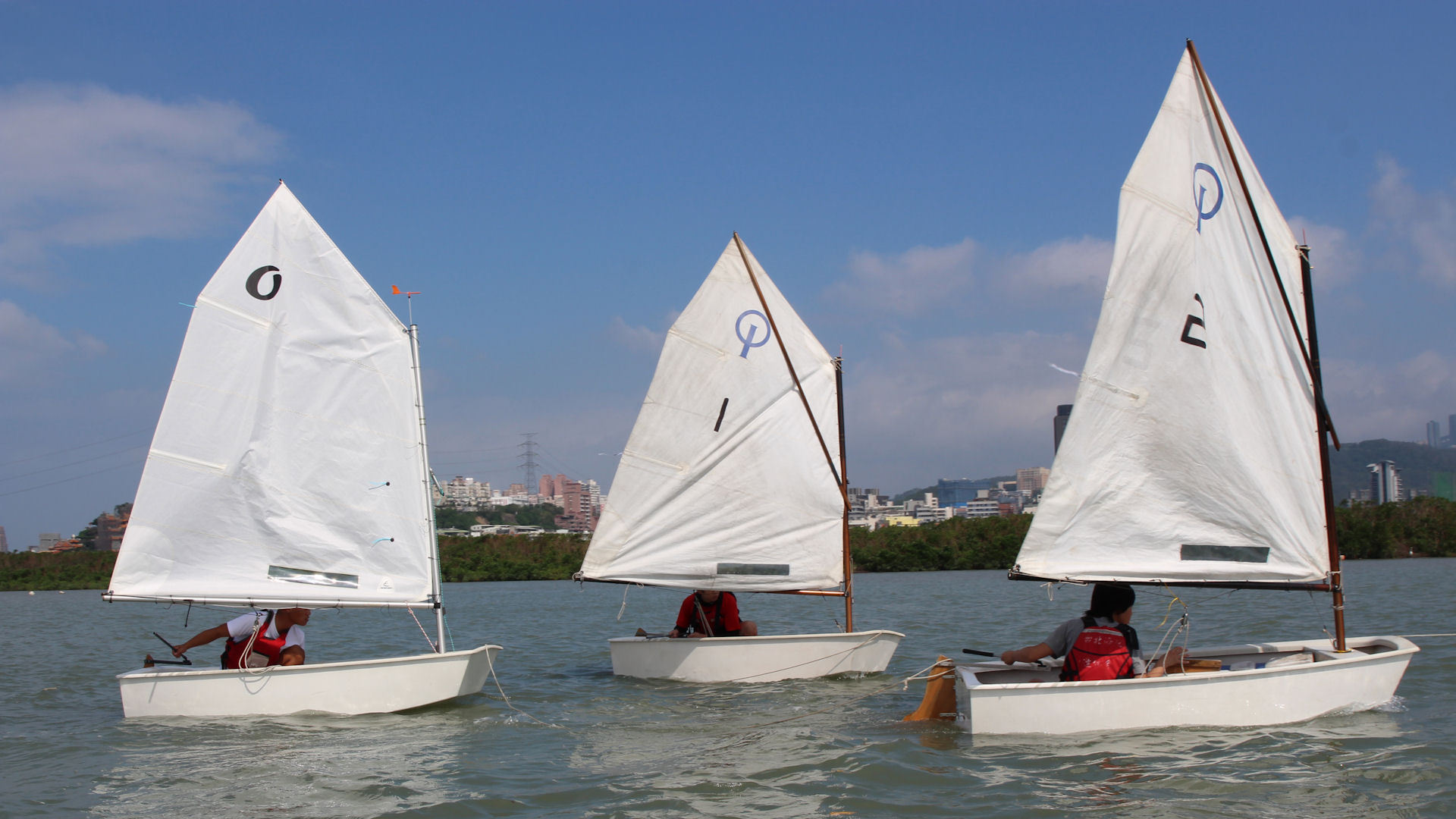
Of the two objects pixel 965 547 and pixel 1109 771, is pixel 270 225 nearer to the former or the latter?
pixel 1109 771

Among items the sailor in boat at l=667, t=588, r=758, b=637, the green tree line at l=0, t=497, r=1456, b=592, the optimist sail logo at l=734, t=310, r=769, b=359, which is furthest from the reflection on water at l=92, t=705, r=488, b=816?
the green tree line at l=0, t=497, r=1456, b=592

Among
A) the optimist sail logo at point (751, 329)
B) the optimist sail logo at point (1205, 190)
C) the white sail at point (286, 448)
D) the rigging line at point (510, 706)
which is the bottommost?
the rigging line at point (510, 706)

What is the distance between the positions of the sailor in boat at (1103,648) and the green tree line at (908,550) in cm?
5270

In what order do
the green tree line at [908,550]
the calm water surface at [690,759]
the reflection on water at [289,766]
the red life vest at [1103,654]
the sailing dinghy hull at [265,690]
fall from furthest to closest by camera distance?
the green tree line at [908,550], the sailing dinghy hull at [265,690], the red life vest at [1103,654], the reflection on water at [289,766], the calm water surface at [690,759]

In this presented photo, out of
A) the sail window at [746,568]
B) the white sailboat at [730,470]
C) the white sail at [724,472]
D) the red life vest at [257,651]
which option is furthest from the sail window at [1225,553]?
the red life vest at [257,651]

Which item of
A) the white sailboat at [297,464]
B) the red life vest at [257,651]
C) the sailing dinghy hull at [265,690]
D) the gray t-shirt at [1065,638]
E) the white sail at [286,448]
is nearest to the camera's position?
the gray t-shirt at [1065,638]

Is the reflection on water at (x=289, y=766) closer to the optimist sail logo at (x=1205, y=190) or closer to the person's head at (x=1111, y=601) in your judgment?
the person's head at (x=1111, y=601)

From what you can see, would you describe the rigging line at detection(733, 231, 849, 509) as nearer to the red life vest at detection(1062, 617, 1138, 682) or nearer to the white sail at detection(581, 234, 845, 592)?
the white sail at detection(581, 234, 845, 592)

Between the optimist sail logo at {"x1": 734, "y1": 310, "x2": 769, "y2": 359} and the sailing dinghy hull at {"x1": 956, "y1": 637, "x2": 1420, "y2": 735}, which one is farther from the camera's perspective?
the optimist sail logo at {"x1": 734, "y1": 310, "x2": 769, "y2": 359}

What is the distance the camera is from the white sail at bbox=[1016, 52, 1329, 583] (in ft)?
38.4

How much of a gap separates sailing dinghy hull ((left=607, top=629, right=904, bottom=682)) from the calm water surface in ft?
0.77

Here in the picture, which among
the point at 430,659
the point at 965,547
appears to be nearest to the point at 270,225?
the point at 430,659

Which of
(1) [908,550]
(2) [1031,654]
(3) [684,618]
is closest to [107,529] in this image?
(1) [908,550]

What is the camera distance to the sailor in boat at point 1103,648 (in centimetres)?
1069
